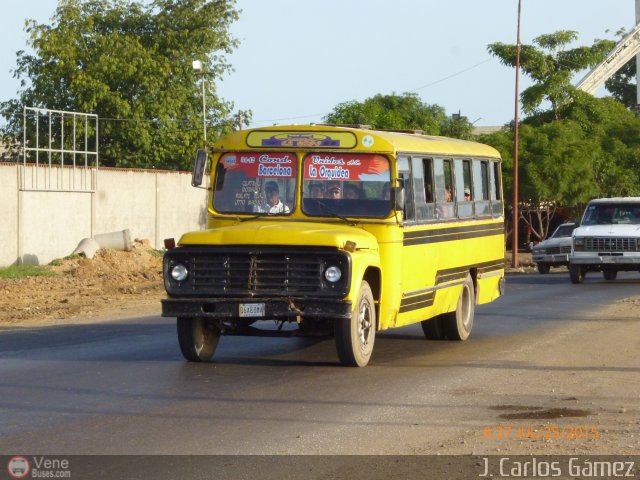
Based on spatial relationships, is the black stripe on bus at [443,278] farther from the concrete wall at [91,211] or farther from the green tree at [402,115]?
the green tree at [402,115]

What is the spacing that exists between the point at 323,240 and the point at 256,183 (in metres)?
1.75

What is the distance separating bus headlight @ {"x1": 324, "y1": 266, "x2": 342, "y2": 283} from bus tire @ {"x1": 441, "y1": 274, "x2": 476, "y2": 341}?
3.97 metres

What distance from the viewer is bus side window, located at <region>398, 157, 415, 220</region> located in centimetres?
1383

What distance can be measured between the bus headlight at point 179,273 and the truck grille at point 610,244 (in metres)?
20.0

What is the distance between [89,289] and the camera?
1144 inches

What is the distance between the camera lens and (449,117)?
6694 cm

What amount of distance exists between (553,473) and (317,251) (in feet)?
15.9

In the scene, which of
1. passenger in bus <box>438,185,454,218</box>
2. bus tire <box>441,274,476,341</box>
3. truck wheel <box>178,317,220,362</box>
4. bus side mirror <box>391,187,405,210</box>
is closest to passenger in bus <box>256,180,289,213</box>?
bus side mirror <box>391,187,405,210</box>

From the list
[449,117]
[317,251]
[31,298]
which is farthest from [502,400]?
[449,117]

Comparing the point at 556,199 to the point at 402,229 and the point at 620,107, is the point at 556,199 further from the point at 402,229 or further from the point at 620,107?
the point at 402,229

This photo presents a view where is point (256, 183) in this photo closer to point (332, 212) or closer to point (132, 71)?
point (332, 212)

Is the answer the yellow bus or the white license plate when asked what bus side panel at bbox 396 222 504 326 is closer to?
the yellow bus

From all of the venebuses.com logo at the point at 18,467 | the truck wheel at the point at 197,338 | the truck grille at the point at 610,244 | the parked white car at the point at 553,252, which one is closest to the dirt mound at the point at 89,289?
the truck wheel at the point at 197,338

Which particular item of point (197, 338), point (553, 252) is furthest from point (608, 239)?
point (197, 338)
